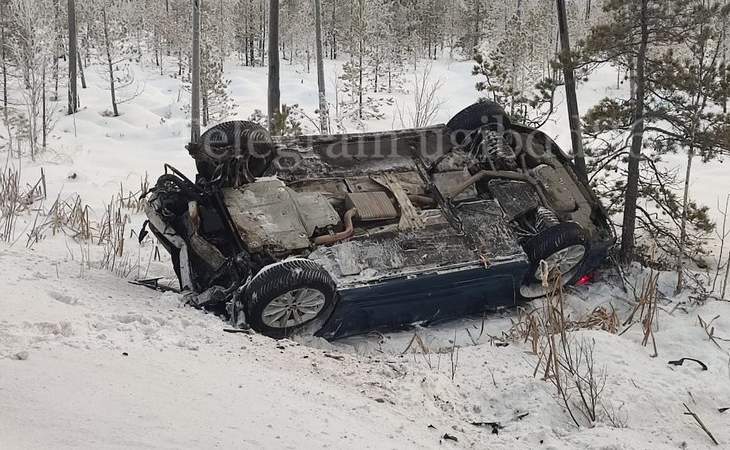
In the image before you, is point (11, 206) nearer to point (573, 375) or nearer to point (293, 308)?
point (293, 308)

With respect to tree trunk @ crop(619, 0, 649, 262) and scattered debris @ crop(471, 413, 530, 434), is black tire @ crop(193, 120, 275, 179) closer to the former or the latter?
scattered debris @ crop(471, 413, 530, 434)

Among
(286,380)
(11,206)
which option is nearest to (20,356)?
(286,380)

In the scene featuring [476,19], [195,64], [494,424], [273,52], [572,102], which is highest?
[476,19]

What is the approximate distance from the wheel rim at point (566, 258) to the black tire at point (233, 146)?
2.73 metres

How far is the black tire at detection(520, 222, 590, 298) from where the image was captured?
5605mm

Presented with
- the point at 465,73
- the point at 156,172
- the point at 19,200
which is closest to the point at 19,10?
the point at 156,172

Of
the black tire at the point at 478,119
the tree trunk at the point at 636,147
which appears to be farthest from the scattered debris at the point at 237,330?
the tree trunk at the point at 636,147

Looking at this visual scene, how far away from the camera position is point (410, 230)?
18.5 feet

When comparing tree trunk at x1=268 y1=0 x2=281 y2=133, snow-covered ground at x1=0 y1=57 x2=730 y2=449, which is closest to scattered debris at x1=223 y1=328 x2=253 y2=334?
snow-covered ground at x1=0 y1=57 x2=730 y2=449

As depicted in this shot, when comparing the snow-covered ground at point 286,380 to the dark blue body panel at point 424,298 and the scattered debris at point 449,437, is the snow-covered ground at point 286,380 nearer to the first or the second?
the scattered debris at point 449,437

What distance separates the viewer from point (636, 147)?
6.72m

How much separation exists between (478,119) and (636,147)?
5.46 ft

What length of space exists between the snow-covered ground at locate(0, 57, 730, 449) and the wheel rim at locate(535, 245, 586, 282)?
0.41m

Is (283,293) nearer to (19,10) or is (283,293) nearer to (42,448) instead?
(42,448)
